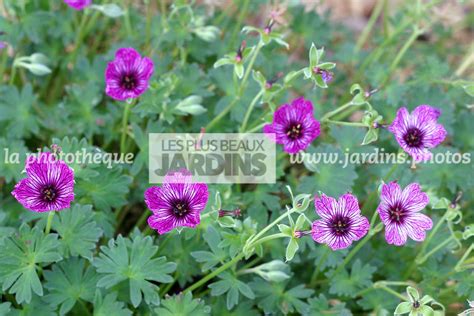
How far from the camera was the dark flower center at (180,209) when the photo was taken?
2.10m

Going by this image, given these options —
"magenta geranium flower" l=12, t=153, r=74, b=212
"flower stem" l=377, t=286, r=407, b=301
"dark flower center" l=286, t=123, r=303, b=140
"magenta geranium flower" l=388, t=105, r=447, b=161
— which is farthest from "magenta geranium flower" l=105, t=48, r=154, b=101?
"flower stem" l=377, t=286, r=407, b=301

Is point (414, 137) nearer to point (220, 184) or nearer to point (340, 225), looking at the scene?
point (340, 225)

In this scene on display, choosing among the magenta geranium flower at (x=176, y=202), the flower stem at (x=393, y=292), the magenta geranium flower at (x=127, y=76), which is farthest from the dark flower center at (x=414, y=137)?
the magenta geranium flower at (x=127, y=76)

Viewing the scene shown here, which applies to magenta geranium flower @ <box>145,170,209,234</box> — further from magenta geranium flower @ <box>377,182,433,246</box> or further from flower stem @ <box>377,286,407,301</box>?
flower stem @ <box>377,286,407,301</box>

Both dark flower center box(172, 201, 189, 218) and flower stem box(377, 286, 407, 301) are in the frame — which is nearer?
dark flower center box(172, 201, 189, 218)

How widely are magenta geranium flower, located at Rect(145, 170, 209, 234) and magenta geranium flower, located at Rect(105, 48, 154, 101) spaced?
18.7 inches

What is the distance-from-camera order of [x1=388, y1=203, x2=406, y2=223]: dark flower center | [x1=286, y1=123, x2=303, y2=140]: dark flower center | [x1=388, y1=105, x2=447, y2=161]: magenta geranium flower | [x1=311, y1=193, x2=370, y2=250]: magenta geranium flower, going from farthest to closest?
1. [x1=286, y1=123, x2=303, y2=140]: dark flower center
2. [x1=388, y1=105, x2=447, y2=161]: magenta geranium flower
3. [x1=388, y1=203, x2=406, y2=223]: dark flower center
4. [x1=311, y1=193, x2=370, y2=250]: magenta geranium flower

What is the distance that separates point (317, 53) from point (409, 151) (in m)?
0.48

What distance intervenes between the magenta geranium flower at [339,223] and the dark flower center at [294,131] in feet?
1.28

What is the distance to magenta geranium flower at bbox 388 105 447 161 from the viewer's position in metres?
2.25

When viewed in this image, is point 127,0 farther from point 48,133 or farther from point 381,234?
Answer: point 381,234

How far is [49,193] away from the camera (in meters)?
2.07

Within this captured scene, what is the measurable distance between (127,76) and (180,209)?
2.10 feet

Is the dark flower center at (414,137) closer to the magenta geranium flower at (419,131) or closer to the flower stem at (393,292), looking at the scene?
the magenta geranium flower at (419,131)
